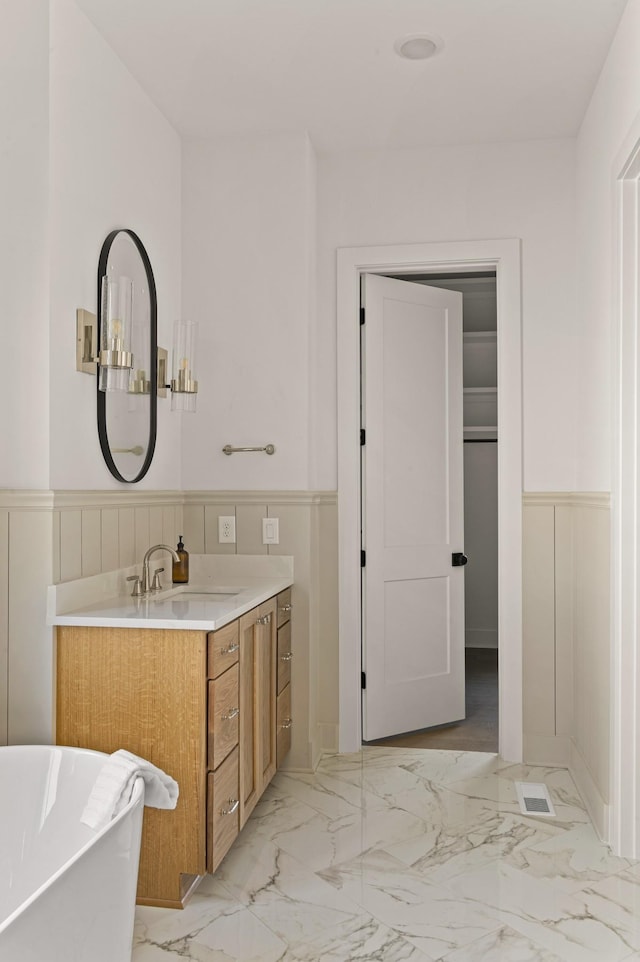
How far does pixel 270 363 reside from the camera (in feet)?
11.3

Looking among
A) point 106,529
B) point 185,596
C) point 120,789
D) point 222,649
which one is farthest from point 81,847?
point 185,596

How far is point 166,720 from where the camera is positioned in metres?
2.29

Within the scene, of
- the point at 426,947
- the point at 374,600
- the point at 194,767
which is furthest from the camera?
the point at 374,600

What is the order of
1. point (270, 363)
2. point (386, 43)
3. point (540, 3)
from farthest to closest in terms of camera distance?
1. point (270, 363)
2. point (386, 43)
3. point (540, 3)

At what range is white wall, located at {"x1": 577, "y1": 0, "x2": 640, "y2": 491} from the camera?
252cm

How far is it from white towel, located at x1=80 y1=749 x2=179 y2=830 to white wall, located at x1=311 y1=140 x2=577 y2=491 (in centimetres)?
182

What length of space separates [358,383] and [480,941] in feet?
7.55

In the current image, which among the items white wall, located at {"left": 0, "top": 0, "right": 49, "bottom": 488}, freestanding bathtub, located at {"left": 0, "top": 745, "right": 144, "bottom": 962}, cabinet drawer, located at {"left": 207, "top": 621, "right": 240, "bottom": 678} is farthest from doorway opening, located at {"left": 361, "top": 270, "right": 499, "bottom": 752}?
freestanding bathtub, located at {"left": 0, "top": 745, "right": 144, "bottom": 962}

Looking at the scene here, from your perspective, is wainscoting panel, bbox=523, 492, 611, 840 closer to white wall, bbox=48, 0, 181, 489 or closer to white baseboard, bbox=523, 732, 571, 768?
white baseboard, bbox=523, 732, 571, 768

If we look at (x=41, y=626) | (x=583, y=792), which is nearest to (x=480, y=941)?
(x=583, y=792)

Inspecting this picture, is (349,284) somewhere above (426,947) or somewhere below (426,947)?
above

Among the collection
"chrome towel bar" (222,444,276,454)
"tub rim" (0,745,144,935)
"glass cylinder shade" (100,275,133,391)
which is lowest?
"tub rim" (0,745,144,935)

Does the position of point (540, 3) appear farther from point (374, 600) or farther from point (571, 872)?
point (571, 872)

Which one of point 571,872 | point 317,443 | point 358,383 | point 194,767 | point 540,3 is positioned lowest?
point 571,872
